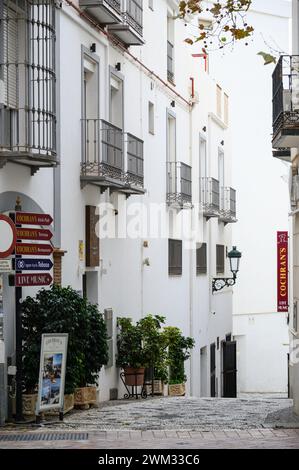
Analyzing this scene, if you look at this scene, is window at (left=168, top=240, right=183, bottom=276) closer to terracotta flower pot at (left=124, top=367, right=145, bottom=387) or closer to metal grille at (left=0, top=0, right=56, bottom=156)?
terracotta flower pot at (left=124, top=367, right=145, bottom=387)

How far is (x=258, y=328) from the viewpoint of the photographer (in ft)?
134

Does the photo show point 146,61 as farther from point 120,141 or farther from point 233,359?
point 233,359

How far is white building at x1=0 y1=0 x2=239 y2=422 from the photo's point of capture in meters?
17.0

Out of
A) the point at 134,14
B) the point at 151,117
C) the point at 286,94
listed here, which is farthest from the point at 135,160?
the point at 286,94

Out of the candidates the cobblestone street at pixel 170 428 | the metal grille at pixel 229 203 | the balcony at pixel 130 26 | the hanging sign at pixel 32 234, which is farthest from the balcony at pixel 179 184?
the hanging sign at pixel 32 234

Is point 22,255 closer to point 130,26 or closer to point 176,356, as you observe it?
point 130,26

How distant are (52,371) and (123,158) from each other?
23.9 ft

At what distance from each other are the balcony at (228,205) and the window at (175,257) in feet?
16.6

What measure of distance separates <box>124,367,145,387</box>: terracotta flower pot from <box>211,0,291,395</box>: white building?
17511 millimetres

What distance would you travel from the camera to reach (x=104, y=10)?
20938 mm

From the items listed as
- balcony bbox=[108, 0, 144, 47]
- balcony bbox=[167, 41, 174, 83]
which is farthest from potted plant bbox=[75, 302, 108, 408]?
balcony bbox=[167, 41, 174, 83]
